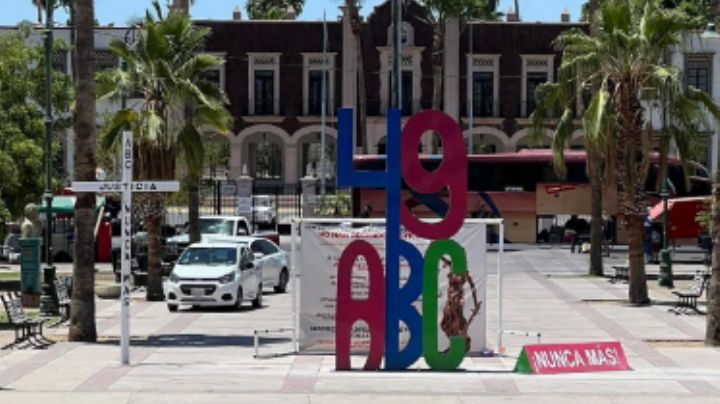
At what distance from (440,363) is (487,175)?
131 ft

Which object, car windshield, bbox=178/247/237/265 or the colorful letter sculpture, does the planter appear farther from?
the colorful letter sculpture

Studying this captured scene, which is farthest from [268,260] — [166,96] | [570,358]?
[570,358]

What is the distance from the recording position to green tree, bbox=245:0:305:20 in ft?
298

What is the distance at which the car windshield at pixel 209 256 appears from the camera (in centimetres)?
3403

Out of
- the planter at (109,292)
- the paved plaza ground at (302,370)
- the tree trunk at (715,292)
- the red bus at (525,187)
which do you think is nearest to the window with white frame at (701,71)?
the red bus at (525,187)

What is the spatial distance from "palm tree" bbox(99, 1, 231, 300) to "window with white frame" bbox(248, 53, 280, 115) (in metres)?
45.5

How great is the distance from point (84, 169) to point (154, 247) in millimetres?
10419

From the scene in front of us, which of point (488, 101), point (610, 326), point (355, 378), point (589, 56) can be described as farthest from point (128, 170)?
point (488, 101)

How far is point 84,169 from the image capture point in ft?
82.9

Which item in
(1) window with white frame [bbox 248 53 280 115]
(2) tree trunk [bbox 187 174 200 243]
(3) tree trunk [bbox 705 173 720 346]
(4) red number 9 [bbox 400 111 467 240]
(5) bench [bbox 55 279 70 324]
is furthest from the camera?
(1) window with white frame [bbox 248 53 280 115]

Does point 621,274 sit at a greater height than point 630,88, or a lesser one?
lesser

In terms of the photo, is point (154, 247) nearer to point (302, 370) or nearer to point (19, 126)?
point (19, 126)

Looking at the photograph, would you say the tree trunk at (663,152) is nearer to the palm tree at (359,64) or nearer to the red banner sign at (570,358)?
the red banner sign at (570,358)

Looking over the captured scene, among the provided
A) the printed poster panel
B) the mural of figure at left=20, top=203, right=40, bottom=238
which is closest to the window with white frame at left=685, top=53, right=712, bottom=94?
the mural of figure at left=20, top=203, right=40, bottom=238
